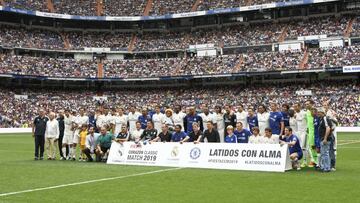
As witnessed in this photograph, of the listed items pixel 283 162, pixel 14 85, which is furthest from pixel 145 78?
pixel 283 162

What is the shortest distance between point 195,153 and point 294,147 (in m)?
3.33

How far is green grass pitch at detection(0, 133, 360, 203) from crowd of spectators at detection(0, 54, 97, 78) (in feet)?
163

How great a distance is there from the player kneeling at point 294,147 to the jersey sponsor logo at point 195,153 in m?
2.95

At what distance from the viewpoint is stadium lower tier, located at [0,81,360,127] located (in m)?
51.3

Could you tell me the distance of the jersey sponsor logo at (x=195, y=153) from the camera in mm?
15914

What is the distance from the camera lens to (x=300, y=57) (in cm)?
5794

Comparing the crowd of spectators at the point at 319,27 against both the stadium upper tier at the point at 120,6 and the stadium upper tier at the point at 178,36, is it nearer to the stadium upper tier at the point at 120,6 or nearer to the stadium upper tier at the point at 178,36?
the stadium upper tier at the point at 178,36

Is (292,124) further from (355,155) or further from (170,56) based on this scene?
(170,56)

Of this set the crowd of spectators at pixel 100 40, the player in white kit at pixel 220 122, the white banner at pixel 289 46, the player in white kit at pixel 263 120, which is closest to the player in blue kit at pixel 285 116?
the player in white kit at pixel 263 120

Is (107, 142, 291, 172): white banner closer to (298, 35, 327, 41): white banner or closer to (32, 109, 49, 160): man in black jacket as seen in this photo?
(32, 109, 49, 160): man in black jacket

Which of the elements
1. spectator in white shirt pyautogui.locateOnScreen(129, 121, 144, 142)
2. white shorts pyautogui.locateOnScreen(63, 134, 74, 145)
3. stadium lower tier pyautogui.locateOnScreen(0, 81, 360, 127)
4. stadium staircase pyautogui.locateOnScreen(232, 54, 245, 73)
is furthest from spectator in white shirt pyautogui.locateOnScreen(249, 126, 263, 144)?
stadium staircase pyautogui.locateOnScreen(232, 54, 245, 73)

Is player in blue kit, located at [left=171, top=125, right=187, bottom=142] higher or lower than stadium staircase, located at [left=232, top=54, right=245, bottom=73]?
lower

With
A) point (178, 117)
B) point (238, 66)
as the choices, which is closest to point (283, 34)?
point (238, 66)

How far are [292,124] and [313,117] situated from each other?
153cm
